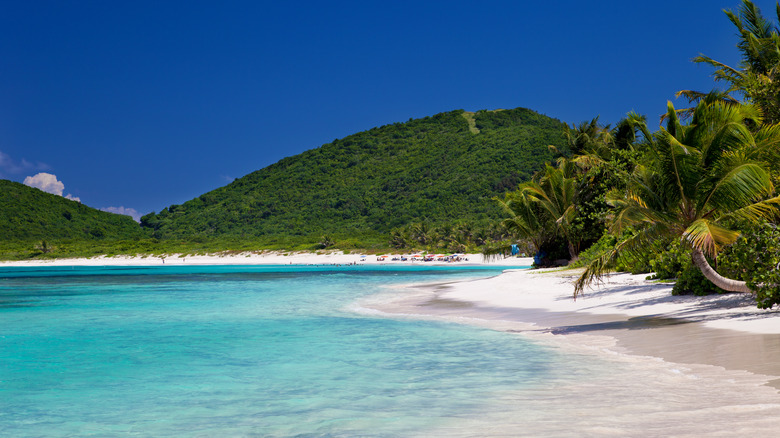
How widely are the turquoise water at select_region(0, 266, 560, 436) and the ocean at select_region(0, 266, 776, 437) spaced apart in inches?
1.1

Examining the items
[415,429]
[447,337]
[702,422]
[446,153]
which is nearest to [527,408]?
[415,429]

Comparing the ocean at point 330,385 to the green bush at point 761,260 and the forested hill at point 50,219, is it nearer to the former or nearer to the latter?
the green bush at point 761,260

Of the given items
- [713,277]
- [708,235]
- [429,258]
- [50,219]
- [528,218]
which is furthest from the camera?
[50,219]

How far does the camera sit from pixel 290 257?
94.6 meters

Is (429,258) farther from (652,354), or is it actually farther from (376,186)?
(376,186)

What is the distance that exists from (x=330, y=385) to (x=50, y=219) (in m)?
153

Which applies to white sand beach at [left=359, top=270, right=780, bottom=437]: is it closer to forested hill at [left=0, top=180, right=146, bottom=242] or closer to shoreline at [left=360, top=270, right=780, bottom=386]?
shoreline at [left=360, top=270, right=780, bottom=386]

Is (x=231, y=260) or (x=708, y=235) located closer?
(x=708, y=235)

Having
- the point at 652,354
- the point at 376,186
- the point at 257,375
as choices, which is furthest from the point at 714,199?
the point at 376,186

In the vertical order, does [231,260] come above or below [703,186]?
below

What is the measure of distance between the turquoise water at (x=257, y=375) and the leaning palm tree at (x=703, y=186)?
3.27m

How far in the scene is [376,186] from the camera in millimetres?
162000

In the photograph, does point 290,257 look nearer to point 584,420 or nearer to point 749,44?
point 749,44

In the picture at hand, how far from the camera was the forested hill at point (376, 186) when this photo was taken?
134375 mm
